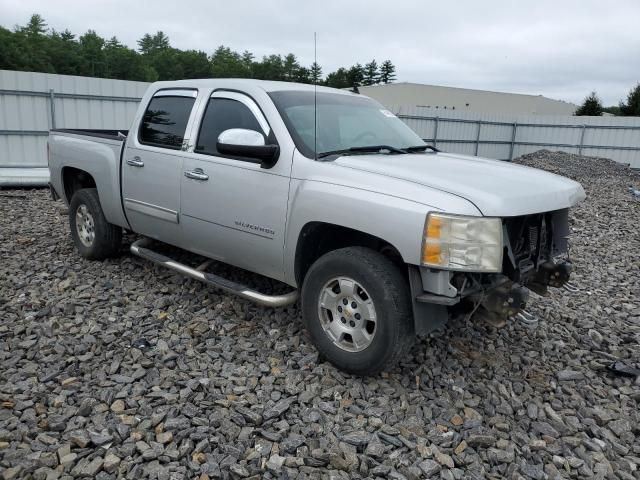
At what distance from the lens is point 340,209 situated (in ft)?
10.9

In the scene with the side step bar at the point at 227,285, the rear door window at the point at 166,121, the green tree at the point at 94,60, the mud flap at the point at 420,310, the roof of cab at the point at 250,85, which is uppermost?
the green tree at the point at 94,60

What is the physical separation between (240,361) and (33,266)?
3069mm

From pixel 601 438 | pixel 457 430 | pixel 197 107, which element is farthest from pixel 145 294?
pixel 601 438

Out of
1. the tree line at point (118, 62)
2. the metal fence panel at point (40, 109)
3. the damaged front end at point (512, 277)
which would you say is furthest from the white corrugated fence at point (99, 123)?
the tree line at point (118, 62)

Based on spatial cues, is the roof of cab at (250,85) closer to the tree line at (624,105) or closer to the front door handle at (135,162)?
the front door handle at (135,162)

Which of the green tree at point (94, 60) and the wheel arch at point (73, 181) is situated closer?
the wheel arch at point (73, 181)

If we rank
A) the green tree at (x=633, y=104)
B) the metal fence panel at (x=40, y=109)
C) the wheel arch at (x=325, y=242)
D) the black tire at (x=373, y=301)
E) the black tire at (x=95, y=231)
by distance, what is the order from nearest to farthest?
the black tire at (x=373, y=301)
the wheel arch at (x=325, y=242)
the black tire at (x=95, y=231)
the metal fence panel at (x=40, y=109)
the green tree at (x=633, y=104)

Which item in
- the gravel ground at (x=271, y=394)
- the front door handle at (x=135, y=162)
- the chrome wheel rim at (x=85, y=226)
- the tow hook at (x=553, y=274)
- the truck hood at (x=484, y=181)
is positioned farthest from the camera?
the chrome wheel rim at (x=85, y=226)

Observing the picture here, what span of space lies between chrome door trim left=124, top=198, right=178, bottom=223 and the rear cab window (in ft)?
1.75

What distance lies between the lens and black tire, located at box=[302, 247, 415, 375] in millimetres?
3146

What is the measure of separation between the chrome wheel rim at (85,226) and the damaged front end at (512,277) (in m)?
3.90

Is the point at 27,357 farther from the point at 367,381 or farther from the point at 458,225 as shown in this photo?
the point at 458,225

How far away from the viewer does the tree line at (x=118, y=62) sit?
218 ft

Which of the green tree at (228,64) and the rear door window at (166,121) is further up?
the green tree at (228,64)
